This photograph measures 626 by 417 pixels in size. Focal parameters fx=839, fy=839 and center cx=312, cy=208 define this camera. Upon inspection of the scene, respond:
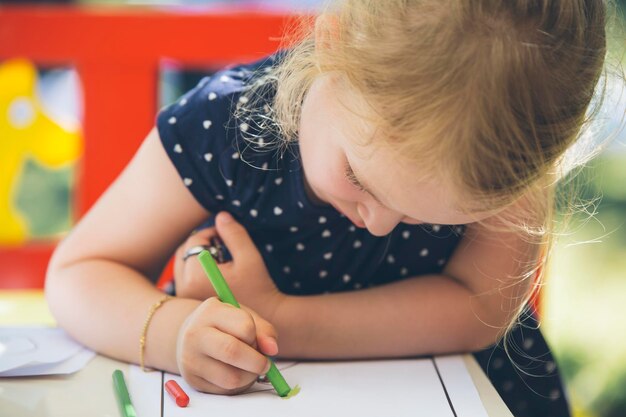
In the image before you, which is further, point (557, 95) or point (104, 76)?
point (104, 76)

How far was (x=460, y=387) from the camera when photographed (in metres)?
0.68

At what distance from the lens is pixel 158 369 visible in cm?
70

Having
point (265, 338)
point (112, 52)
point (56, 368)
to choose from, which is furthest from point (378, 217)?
point (112, 52)

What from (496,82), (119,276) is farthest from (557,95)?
(119,276)

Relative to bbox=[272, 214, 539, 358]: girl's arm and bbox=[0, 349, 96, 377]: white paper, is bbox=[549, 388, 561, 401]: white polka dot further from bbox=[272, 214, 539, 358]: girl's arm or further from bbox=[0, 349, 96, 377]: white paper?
bbox=[0, 349, 96, 377]: white paper

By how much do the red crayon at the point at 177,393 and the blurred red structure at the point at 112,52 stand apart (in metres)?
0.48

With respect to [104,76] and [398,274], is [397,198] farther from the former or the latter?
[104,76]

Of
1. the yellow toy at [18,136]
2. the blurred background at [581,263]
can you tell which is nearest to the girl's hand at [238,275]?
the yellow toy at [18,136]

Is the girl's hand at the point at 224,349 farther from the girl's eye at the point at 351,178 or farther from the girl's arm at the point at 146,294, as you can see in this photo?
the girl's eye at the point at 351,178

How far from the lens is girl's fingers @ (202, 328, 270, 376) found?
0.63 metres

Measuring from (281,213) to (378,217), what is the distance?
0.18 metres

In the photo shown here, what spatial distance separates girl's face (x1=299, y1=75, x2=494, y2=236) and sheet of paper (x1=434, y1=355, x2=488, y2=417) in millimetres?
136

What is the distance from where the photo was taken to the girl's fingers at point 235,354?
0.63m

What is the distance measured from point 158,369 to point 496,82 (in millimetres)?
360
